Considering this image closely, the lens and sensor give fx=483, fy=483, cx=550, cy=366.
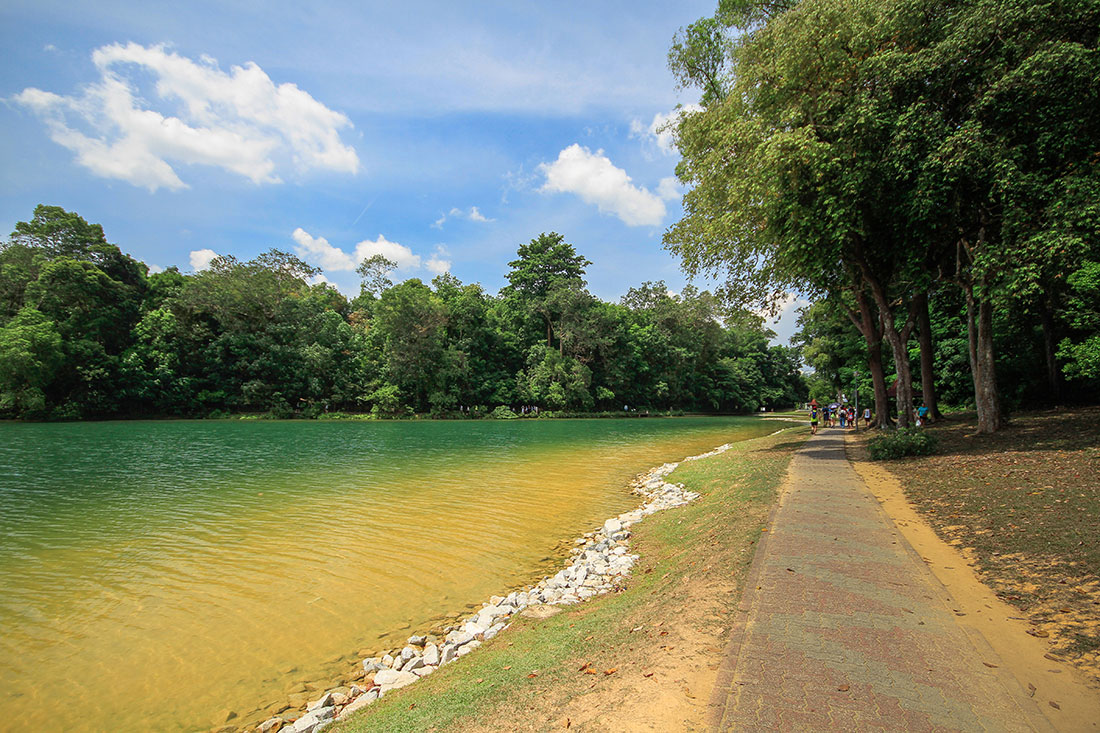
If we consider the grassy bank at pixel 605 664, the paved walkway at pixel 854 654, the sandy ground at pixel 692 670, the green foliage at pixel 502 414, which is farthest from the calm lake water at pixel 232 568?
the green foliage at pixel 502 414

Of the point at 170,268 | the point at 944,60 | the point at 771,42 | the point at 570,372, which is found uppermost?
the point at 170,268

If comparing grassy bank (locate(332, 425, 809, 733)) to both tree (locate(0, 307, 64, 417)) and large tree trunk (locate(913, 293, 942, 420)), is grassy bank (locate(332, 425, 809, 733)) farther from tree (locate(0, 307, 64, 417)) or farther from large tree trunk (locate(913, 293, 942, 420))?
tree (locate(0, 307, 64, 417))

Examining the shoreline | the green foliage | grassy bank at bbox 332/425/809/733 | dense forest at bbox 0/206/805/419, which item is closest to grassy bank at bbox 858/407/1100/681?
grassy bank at bbox 332/425/809/733

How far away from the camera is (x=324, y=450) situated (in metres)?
23.4

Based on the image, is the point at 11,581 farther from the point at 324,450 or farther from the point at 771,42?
the point at 771,42

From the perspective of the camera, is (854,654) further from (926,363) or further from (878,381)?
(926,363)

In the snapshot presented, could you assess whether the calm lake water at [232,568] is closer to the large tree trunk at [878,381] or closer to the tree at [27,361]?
the large tree trunk at [878,381]

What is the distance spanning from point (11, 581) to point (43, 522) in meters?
3.95

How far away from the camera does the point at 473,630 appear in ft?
18.0

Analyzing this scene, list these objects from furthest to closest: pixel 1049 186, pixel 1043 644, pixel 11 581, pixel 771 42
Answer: pixel 771 42 → pixel 1049 186 → pixel 11 581 → pixel 1043 644

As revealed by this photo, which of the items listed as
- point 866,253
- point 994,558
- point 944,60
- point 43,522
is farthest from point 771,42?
point 43,522

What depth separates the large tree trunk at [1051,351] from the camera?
18.6m

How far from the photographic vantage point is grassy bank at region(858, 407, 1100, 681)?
4.29m

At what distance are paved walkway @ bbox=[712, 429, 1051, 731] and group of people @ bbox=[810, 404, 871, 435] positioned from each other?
21.2 meters
